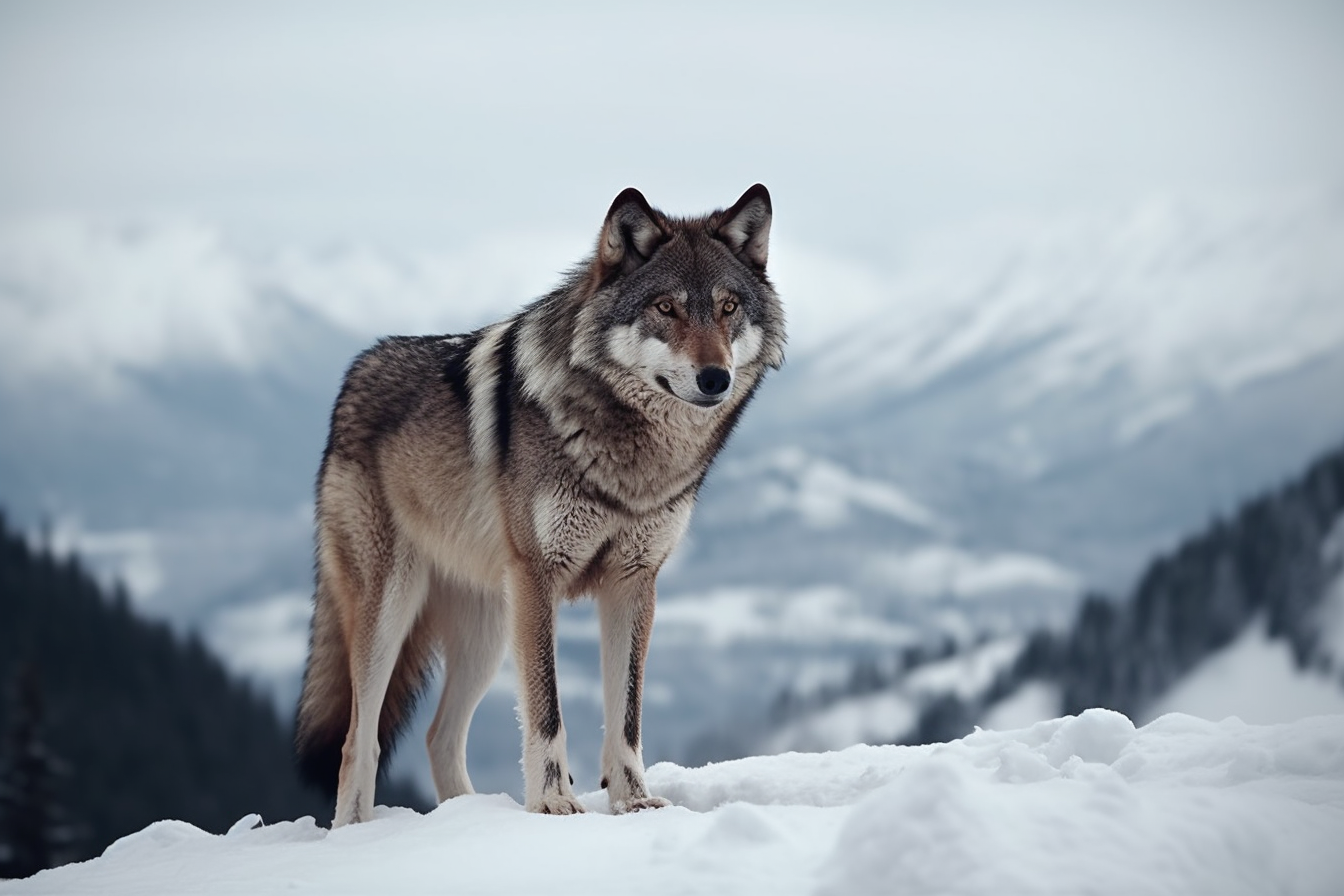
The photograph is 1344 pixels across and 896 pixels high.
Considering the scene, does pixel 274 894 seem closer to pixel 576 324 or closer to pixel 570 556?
pixel 570 556

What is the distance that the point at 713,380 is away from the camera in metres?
7.51

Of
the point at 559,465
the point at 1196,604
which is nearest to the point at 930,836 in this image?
the point at 559,465

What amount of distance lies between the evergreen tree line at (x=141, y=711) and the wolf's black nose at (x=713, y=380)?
63.5 meters

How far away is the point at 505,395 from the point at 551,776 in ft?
7.31

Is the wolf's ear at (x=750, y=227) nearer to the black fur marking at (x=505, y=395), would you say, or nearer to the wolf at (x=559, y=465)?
the wolf at (x=559, y=465)

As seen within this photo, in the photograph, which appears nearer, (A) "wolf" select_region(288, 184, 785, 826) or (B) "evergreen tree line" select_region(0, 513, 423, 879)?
(A) "wolf" select_region(288, 184, 785, 826)

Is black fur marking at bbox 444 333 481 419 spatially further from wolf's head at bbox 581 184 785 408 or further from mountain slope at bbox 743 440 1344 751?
mountain slope at bbox 743 440 1344 751

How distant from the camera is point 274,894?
20.0ft

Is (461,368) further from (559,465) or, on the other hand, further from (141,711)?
(141,711)

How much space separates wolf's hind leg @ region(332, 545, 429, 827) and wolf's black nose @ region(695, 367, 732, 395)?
2.60 m

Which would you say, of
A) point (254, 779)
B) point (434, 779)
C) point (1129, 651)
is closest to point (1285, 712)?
point (1129, 651)

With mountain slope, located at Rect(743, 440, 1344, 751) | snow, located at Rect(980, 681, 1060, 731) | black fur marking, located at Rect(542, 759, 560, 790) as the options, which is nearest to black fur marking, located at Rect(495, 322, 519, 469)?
black fur marking, located at Rect(542, 759, 560, 790)

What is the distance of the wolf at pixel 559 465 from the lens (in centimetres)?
793

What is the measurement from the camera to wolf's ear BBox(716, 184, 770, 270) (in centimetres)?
830
